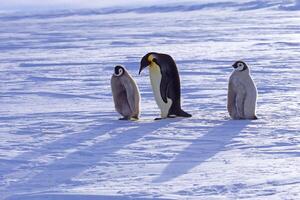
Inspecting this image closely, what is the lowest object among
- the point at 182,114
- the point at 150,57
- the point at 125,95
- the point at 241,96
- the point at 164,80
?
the point at 182,114

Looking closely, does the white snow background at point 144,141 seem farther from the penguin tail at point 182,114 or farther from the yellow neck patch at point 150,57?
the yellow neck patch at point 150,57

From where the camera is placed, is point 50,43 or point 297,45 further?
point 50,43

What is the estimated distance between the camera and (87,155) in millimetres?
5203

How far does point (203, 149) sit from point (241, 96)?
1.68 meters

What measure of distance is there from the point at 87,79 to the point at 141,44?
8.98 metres

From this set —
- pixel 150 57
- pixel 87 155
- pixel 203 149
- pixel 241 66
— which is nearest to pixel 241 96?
pixel 241 66

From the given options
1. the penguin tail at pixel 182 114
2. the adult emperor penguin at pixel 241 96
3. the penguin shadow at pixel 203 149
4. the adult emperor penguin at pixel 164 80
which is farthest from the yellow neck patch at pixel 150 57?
the penguin shadow at pixel 203 149

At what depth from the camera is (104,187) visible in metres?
4.23

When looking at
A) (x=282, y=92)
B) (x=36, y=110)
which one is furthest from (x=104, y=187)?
(x=282, y=92)

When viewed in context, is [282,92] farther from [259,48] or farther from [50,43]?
[50,43]

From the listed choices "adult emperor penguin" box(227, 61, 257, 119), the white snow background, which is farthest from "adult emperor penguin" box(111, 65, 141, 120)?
"adult emperor penguin" box(227, 61, 257, 119)

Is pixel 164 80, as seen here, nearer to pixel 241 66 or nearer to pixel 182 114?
pixel 182 114

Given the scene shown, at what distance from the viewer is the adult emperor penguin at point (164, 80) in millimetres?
7090

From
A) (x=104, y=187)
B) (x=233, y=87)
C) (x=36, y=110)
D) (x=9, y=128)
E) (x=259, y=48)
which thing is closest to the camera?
(x=104, y=187)
